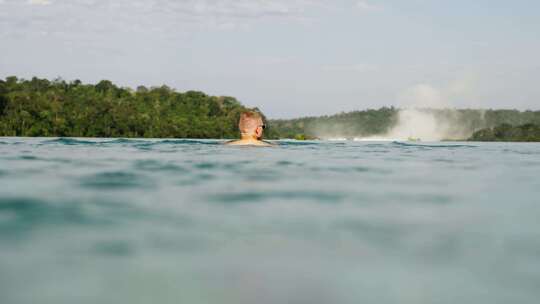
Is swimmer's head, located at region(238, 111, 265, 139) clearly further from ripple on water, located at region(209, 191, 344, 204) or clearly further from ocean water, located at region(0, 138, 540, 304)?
ripple on water, located at region(209, 191, 344, 204)

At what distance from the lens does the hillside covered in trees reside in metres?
62.2

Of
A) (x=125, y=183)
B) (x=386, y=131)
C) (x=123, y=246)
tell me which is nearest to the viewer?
(x=123, y=246)

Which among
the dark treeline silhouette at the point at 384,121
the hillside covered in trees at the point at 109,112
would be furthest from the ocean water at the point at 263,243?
the dark treeline silhouette at the point at 384,121

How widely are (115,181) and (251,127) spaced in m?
8.98

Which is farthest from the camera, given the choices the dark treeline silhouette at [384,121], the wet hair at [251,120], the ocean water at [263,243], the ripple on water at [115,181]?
the dark treeline silhouette at [384,121]

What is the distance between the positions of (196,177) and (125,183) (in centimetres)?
121

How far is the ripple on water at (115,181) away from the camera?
6484 millimetres

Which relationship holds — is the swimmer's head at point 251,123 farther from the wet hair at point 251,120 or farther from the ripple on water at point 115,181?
the ripple on water at point 115,181

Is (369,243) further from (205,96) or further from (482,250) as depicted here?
(205,96)

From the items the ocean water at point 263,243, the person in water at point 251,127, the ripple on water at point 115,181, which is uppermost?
the person in water at point 251,127

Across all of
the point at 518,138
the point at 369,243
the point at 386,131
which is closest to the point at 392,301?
the point at 369,243

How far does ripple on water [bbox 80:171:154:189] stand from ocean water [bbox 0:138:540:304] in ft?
0.15

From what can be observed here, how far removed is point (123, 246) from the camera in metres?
3.41

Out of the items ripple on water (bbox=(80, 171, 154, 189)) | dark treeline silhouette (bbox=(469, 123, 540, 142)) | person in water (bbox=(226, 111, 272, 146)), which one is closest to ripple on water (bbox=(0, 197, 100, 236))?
ripple on water (bbox=(80, 171, 154, 189))
